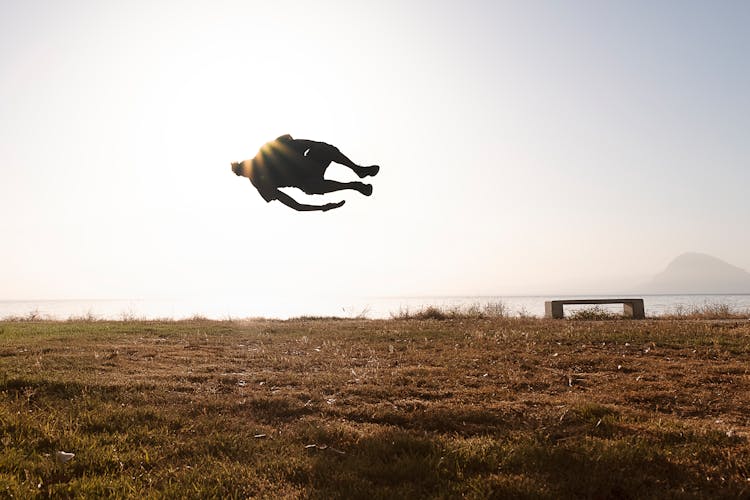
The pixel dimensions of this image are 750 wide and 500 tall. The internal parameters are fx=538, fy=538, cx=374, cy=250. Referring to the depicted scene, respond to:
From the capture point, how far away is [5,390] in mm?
8961

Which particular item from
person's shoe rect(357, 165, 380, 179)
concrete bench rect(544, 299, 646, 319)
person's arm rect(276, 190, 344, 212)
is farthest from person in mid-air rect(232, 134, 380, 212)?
concrete bench rect(544, 299, 646, 319)

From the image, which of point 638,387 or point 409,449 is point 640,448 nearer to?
point 409,449

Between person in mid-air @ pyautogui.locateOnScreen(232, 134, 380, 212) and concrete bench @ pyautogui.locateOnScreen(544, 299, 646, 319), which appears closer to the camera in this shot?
person in mid-air @ pyautogui.locateOnScreen(232, 134, 380, 212)

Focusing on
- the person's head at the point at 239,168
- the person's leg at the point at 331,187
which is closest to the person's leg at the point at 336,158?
the person's leg at the point at 331,187

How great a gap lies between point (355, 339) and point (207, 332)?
609 cm

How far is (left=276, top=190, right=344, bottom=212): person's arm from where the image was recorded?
394 inches

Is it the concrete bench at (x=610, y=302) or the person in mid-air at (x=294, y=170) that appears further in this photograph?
the concrete bench at (x=610, y=302)

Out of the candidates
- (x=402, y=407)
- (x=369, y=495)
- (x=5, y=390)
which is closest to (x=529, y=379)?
(x=402, y=407)

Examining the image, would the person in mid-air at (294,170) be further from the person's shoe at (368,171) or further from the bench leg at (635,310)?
the bench leg at (635,310)

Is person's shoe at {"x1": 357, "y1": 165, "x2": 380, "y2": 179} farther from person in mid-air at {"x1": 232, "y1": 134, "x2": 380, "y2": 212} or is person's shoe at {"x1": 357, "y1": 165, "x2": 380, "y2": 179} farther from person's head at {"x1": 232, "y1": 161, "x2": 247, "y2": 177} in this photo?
person's head at {"x1": 232, "y1": 161, "x2": 247, "y2": 177}

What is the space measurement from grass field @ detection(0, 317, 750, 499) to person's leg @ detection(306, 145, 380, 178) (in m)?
3.99

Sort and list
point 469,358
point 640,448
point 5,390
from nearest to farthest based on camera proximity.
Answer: point 640,448, point 5,390, point 469,358

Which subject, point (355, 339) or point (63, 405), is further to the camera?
point (355, 339)

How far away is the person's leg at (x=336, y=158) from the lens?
32.6 ft
